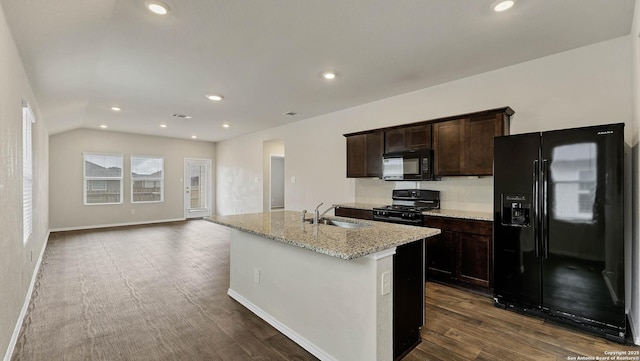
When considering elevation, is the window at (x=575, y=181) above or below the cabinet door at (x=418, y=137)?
below

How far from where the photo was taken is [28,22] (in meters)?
2.06

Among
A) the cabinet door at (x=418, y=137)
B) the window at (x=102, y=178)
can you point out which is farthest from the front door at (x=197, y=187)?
the cabinet door at (x=418, y=137)

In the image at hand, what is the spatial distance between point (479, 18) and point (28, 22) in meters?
3.37

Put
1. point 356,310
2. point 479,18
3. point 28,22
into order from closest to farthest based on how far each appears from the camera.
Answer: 1. point 356,310
2. point 28,22
3. point 479,18

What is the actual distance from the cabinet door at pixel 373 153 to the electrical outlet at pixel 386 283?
2679mm

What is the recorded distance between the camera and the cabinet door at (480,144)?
3.25 m

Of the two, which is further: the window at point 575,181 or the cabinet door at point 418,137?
the cabinet door at point 418,137

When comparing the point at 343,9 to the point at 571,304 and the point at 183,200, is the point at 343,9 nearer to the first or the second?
the point at 571,304

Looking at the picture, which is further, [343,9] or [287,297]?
[287,297]

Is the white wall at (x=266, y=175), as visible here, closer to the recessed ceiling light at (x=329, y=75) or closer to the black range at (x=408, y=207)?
the black range at (x=408, y=207)

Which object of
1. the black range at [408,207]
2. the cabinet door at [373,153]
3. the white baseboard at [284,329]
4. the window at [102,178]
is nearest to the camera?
the white baseboard at [284,329]

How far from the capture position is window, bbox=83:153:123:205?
294 inches

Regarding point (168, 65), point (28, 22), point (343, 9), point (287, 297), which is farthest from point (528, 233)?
point (28, 22)

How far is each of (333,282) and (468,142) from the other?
2458mm
